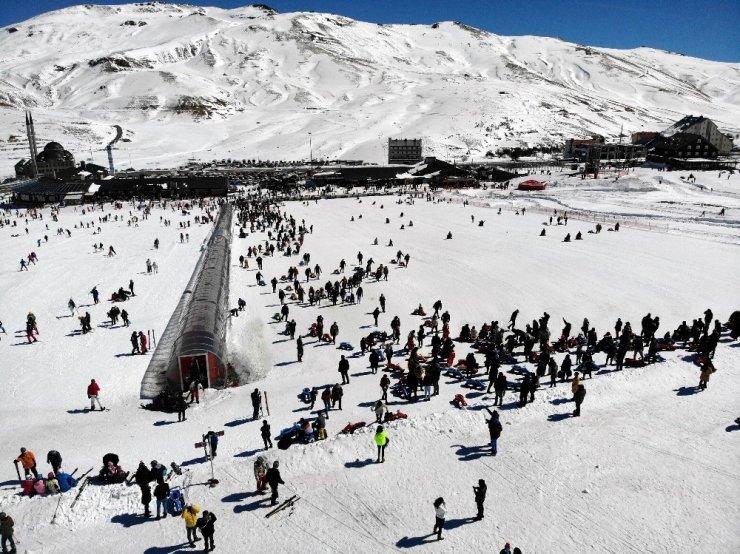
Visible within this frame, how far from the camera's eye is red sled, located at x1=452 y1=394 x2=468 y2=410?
12895 mm

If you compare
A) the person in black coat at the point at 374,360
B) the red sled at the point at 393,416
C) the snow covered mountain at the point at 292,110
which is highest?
the snow covered mountain at the point at 292,110

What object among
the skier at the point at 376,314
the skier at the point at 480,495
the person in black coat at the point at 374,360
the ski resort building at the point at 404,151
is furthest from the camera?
the ski resort building at the point at 404,151

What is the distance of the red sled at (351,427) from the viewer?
1188cm

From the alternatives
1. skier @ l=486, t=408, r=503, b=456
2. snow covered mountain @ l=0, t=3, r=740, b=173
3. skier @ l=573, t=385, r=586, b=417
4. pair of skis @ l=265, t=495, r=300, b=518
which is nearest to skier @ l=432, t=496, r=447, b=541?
skier @ l=486, t=408, r=503, b=456

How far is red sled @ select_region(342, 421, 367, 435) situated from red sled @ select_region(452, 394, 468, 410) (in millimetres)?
2689

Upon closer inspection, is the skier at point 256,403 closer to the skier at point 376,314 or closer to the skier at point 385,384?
the skier at point 385,384

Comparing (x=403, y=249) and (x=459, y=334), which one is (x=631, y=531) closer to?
(x=459, y=334)

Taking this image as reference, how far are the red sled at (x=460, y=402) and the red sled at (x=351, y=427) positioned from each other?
269cm

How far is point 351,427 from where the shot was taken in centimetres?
1201

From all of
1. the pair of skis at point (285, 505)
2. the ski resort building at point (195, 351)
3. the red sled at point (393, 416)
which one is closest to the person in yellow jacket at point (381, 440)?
the red sled at point (393, 416)

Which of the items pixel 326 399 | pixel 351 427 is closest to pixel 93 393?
pixel 326 399

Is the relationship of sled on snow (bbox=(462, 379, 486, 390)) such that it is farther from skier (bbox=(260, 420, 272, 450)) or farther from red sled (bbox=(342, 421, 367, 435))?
skier (bbox=(260, 420, 272, 450))

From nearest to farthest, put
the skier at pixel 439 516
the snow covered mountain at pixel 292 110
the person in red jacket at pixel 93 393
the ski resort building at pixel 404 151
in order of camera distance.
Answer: the skier at pixel 439 516 < the person in red jacket at pixel 93 393 < the ski resort building at pixel 404 151 < the snow covered mountain at pixel 292 110

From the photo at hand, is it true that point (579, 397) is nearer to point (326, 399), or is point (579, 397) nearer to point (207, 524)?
point (326, 399)
